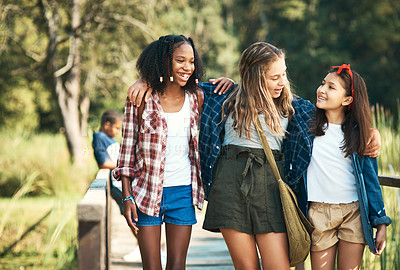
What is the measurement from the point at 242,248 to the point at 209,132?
2.13 feet

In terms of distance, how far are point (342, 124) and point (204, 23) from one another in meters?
23.7

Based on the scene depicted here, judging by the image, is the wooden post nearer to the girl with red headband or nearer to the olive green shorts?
the olive green shorts

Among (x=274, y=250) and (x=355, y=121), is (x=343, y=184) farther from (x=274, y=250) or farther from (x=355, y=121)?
(x=274, y=250)

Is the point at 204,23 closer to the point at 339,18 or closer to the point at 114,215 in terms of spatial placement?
the point at 339,18

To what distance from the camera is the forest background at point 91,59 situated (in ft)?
27.9

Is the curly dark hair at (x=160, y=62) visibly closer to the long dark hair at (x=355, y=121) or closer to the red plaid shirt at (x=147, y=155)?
the red plaid shirt at (x=147, y=155)

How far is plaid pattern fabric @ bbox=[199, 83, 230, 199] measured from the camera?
278 cm

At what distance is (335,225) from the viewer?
106 inches

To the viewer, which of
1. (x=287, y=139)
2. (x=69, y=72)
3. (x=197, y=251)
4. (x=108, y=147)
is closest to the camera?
(x=287, y=139)

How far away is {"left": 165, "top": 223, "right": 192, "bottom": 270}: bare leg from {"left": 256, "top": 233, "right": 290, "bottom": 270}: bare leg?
389 millimetres

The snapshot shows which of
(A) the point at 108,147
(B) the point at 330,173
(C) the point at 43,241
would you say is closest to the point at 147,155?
(B) the point at 330,173

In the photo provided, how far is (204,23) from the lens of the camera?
84.9 ft

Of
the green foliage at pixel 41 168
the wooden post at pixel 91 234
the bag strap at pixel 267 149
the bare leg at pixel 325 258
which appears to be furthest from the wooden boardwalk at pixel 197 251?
the wooden post at pixel 91 234

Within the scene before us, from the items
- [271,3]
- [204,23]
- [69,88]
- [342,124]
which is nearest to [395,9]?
[271,3]
